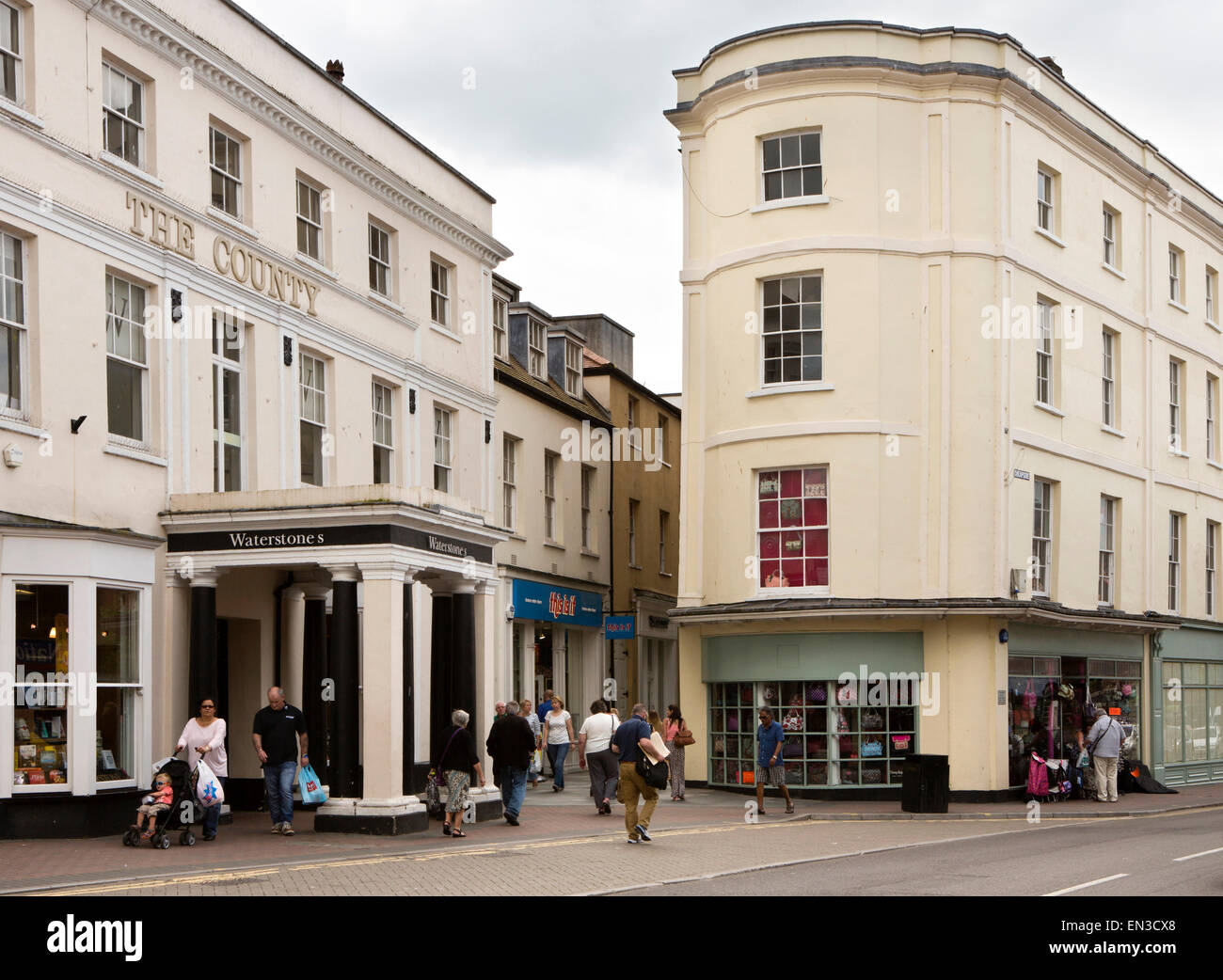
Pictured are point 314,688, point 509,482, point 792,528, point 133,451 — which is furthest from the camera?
point 509,482

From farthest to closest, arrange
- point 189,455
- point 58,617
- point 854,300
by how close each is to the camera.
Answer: point 854,300, point 189,455, point 58,617

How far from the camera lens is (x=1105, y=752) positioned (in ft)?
91.0

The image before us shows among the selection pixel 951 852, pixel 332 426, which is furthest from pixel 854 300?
pixel 951 852

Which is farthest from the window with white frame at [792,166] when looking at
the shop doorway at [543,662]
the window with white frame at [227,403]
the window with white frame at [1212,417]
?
the window with white frame at [1212,417]

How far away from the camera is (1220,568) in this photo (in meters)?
37.8

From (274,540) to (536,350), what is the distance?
693 inches

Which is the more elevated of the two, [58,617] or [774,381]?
[774,381]

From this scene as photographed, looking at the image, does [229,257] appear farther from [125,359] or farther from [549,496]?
[549,496]

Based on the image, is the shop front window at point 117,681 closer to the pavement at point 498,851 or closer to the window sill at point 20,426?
the pavement at point 498,851

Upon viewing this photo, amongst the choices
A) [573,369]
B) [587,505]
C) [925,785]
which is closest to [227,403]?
[925,785]

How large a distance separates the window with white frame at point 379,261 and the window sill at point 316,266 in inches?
63.4

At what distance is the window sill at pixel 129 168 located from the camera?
18.8 m

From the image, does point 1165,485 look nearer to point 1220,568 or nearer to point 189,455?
point 1220,568

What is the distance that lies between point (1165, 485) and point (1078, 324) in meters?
5.89
